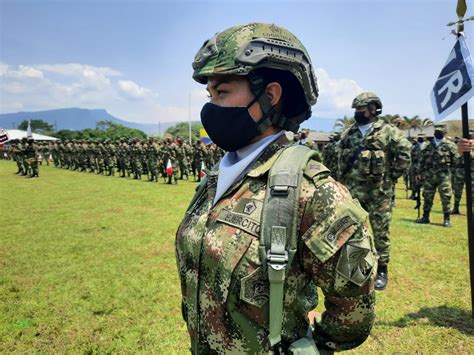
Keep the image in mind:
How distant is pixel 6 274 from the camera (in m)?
5.42

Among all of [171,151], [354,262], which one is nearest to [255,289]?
[354,262]

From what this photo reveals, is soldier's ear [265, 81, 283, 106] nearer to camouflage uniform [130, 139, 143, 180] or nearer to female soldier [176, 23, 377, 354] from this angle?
female soldier [176, 23, 377, 354]

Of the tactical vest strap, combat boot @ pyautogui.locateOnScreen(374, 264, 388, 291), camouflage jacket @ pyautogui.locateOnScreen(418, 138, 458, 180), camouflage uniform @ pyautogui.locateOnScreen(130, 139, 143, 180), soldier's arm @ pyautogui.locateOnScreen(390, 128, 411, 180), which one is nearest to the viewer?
the tactical vest strap

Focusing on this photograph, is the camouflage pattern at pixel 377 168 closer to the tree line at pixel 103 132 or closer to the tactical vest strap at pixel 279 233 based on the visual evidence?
the tactical vest strap at pixel 279 233

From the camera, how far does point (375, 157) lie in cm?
454

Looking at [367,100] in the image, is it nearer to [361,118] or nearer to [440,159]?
[361,118]

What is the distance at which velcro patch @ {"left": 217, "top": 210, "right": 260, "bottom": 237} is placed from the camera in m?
1.27

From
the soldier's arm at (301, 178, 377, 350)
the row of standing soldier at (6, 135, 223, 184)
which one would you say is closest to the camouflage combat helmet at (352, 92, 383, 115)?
the soldier's arm at (301, 178, 377, 350)

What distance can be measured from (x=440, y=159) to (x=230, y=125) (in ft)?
27.4

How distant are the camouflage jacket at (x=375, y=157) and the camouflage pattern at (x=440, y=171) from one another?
4199 mm

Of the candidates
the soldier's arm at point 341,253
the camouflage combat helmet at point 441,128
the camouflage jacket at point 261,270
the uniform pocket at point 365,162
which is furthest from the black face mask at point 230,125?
the camouflage combat helmet at point 441,128

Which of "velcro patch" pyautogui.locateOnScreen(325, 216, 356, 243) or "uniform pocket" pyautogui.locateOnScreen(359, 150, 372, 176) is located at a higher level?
"uniform pocket" pyautogui.locateOnScreen(359, 150, 372, 176)

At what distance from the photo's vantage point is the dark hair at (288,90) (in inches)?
58.0

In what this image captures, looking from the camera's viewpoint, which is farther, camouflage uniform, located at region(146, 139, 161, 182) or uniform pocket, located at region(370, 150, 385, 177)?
camouflage uniform, located at region(146, 139, 161, 182)
